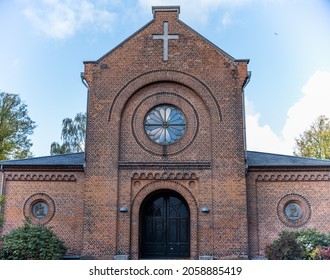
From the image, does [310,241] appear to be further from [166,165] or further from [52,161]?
[52,161]

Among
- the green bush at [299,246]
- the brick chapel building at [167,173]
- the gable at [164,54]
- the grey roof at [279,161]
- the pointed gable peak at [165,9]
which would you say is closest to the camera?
the green bush at [299,246]

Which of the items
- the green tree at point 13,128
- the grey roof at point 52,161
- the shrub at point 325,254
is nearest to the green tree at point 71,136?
the green tree at point 13,128

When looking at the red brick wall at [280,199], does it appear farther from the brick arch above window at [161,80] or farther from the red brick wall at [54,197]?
the red brick wall at [54,197]

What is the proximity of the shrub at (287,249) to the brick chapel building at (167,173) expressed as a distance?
2049 mm

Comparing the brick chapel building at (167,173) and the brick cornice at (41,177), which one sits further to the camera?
the brick cornice at (41,177)

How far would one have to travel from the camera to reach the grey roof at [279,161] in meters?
19.6

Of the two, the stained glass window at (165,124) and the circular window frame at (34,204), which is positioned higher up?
the stained glass window at (165,124)

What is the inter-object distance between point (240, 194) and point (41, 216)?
9.39 m

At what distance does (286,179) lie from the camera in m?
19.7

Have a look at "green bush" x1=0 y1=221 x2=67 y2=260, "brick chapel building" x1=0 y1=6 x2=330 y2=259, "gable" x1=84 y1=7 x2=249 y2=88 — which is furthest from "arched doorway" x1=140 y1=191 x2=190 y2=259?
"gable" x1=84 y1=7 x2=249 y2=88

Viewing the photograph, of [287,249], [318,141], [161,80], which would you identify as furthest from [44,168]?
[318,141]

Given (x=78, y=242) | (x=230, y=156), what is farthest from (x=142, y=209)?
(x=230, y=156)

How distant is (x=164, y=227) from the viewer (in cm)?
1881

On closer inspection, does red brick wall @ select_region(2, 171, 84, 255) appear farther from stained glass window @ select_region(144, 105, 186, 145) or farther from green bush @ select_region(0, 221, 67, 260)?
stained glass window @ select_region(144, 105, 186, 145)
